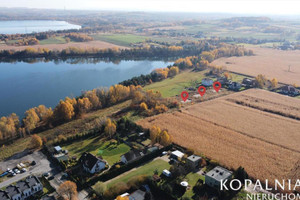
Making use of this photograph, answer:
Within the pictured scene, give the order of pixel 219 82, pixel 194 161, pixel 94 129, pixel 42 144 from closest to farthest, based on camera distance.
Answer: pixel 194 161, pixel 42 144, pixel 94 129, pixel 219 82

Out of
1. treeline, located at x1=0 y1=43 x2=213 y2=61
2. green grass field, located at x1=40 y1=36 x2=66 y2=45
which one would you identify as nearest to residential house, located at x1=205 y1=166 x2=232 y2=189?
treeline, located at x1=0 y1=43 x2=213 y2=61

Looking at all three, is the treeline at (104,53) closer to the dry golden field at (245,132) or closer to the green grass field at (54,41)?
the green grass field at (54,41)

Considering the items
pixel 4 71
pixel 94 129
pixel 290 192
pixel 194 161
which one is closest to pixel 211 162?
pixel 194 161

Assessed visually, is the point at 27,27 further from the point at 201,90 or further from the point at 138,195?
the point at 138,195

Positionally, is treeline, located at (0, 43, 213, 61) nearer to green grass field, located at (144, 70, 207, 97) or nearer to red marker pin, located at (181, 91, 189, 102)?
green grass field, located at (144, 70, 207, 97)

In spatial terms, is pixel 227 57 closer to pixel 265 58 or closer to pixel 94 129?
pixel 265 58

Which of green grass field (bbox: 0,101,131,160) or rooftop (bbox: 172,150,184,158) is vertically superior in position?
rooftop (bbox: 172,150,184,158)

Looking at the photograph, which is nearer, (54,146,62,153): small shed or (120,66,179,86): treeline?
(54,146,62,153): small shed
